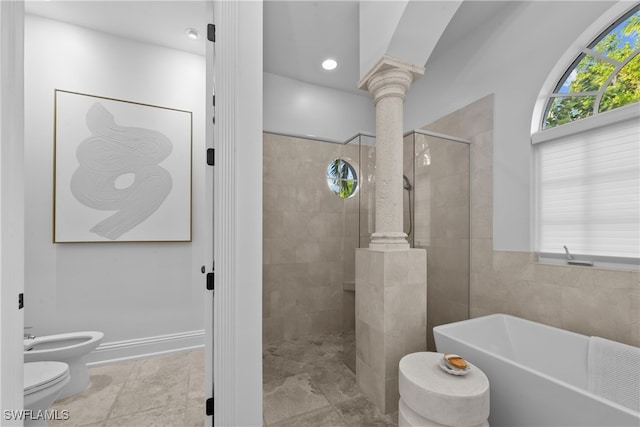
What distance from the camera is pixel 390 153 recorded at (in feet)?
5.74

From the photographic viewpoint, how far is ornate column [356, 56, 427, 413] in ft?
5.27

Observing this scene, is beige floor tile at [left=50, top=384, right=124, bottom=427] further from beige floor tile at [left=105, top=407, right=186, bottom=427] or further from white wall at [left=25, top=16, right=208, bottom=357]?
white wall at [left=25, top=16, right=208, bottom=357]

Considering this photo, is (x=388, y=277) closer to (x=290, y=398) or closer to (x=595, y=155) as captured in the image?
(x=290, y=398)

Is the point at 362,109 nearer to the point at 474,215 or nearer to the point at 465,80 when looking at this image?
the point at 465,80

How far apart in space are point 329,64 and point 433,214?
1851 mm

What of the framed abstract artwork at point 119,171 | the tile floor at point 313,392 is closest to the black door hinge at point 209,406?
the tile floor at point 313,392

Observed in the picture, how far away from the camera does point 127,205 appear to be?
85.4 inches


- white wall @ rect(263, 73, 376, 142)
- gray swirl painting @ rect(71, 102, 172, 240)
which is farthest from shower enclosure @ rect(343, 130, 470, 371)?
gray swirl painting @ rect(71, 102, 172, 240)

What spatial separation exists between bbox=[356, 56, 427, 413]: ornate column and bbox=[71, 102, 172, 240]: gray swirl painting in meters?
1.87

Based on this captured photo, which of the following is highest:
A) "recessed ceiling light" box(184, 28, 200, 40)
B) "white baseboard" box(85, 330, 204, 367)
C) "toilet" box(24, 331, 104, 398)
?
"recessed ceiling light" box(184, 28, 200, 40)

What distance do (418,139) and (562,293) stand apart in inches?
56.2

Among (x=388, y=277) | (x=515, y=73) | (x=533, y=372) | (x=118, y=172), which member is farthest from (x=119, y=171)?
(x=515, y=73)

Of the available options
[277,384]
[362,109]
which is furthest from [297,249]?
[362,109]

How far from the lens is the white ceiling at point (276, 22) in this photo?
192 cm
